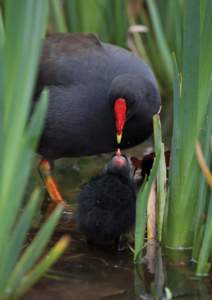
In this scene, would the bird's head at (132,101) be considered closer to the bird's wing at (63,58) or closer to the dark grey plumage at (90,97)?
the dark grey plumage at (90,97)

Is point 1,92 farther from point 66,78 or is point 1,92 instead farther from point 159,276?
point 66,78

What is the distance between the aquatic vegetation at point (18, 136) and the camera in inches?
108

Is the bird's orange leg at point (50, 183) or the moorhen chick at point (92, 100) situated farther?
the bird's orange leg at point (50, 183)

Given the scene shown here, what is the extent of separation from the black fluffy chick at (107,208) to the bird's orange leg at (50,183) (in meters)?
0.84

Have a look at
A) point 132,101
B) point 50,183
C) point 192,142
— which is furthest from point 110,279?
point 50,183

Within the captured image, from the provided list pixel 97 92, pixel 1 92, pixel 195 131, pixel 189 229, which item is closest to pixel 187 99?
pixel 195 131

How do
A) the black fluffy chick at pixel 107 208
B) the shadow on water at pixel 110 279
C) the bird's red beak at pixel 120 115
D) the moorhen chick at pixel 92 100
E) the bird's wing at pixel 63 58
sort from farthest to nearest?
→ the bird's wing at pixel 63 58, the moorhen chick at pixel 92 100, the bird's red beak at pixel 120 115, the black fluffy chick at pixel 107 208, the shadow on water at pixel 110 279

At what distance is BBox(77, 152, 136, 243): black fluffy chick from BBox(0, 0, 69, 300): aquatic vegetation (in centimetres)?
109

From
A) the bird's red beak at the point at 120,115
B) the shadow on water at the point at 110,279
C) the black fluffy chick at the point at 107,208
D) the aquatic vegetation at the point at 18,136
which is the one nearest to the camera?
the aquatic vegetation at the point at 18,136

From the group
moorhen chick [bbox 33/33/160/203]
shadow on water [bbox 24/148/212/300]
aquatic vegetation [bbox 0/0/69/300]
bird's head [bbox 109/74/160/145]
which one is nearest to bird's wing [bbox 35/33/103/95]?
moorhen chick [bbox 33/33/160/203]

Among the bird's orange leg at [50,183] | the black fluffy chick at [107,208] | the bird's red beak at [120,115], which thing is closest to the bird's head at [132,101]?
the bird's red beak at [120,115]

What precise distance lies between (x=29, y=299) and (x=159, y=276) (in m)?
0.62

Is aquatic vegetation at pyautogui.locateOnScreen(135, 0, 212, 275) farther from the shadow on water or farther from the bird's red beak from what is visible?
the bird's red beak

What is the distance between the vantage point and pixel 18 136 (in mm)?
2840
